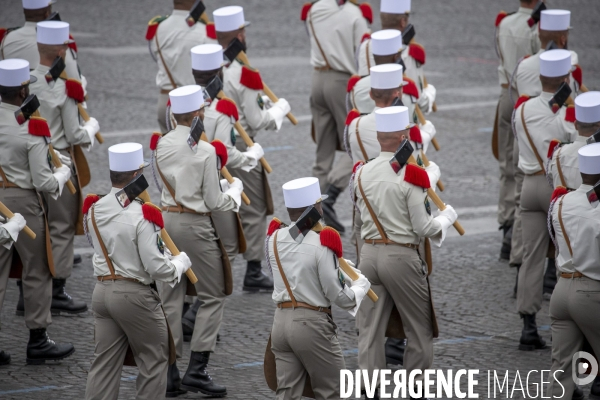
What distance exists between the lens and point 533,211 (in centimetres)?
883

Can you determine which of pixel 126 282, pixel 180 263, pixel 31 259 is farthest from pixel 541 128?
pixel 31 259

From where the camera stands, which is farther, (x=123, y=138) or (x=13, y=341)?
(x=123, y=138)

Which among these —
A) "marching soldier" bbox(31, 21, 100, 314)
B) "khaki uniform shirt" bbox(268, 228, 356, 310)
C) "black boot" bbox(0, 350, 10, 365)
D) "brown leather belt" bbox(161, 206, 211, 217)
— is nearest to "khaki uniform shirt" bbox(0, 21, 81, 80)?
"marching soldier" bbox(31, 21, 100, 314)

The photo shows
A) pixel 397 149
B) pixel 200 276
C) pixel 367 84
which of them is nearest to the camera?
pixel 397 149

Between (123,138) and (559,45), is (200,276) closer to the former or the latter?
(559,45)

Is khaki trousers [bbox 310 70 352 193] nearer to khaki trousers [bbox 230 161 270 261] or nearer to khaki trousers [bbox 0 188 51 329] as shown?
khaki trousers [bbox 230 161 270 261]

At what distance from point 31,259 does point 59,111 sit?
5.08 feet

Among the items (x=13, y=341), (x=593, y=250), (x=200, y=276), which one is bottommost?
(x=13, y=341)

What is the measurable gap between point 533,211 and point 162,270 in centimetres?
364

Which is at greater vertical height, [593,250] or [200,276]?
[593,250]

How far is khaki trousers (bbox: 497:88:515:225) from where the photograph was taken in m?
10.9

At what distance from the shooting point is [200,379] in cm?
779

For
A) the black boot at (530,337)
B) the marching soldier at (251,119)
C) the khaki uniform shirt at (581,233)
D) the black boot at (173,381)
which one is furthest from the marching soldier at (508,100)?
the black boot at (173,381)

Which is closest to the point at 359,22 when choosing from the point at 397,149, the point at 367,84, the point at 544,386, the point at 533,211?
the point at 367,84
